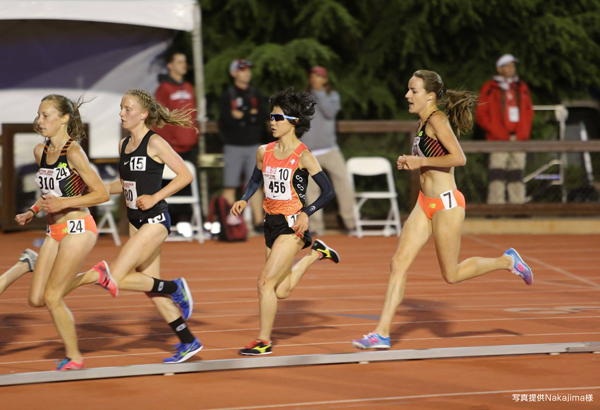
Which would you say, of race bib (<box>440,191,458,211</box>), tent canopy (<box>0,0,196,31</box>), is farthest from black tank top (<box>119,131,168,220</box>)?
tent canopy (<box>0,0,196,31</box>)

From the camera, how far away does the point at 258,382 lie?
19.7 feet

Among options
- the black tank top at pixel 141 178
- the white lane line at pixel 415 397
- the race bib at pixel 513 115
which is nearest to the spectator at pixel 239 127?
the race bib at pixel 513 115

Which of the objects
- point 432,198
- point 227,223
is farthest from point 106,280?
point 227,223

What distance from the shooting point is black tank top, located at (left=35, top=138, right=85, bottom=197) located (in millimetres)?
6355

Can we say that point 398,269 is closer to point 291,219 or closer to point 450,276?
point 450,276

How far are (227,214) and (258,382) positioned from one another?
8.04 metres

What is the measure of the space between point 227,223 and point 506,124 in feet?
Answer: 16.0

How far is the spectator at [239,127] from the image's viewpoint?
45.4 ft

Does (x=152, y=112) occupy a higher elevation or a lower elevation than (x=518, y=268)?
higher

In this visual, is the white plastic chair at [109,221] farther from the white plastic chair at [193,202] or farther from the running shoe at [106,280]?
the running shoe at [106,280]

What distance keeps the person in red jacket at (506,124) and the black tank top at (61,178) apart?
941 cm

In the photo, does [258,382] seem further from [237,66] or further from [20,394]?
[237,66]

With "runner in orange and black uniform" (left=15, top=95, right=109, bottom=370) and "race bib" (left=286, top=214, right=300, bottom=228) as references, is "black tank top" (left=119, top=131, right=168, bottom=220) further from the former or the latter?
"race bib" (left=286, top=214, right=300, bottom=228)

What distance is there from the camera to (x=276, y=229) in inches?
273
